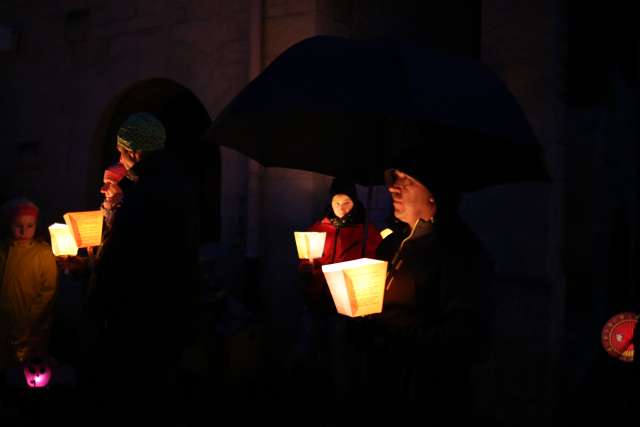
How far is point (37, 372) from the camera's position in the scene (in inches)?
189

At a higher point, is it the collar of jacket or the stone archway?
the stone archway

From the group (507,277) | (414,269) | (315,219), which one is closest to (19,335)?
(315,219)

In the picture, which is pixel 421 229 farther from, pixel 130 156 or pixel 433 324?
pixel 130 156

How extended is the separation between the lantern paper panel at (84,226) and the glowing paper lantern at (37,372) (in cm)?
111

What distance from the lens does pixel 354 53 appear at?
303 cm

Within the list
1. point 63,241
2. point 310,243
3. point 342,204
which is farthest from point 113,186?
point 342,204

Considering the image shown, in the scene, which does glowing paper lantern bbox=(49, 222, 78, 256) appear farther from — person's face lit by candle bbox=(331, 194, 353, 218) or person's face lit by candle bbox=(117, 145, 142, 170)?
person's face lit by candle bbox=(331, 194, 353, 218)

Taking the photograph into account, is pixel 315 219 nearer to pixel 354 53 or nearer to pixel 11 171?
pixel 354 53

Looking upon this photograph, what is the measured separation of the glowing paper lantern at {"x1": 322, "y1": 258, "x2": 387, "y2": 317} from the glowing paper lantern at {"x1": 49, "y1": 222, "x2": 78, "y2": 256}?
2.44 m

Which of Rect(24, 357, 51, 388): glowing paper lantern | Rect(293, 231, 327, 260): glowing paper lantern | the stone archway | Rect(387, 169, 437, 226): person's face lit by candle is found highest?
the stone archway

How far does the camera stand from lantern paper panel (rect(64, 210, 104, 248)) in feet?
14.5

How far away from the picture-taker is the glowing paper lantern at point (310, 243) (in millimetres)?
5316

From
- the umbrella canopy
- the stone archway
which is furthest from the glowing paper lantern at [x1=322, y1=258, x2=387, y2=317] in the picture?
the stone archway

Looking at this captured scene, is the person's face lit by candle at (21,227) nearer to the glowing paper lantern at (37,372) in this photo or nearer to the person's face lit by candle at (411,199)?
the glowing paper lantern at (37,372)
